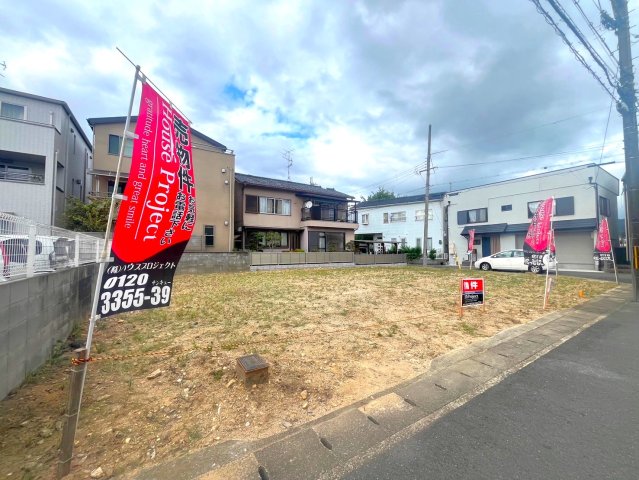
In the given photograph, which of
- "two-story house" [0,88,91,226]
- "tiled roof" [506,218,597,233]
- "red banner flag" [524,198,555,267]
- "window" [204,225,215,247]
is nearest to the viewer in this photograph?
"red banner flag" [524,198,555,267]

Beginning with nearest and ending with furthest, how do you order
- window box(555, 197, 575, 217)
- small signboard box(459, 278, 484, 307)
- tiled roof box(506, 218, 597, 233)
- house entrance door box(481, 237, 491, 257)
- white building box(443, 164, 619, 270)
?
small signboard box(459, 278, 484, 307)
tiled roof box(506, 218, 597, 233)
white building box(443, 164, 619, 270)
window box(555, 197, 575, 217)
house entrance door box(481, 237, 491, 257)

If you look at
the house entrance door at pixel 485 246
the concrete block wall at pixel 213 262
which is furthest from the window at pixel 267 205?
the house entrance door at pixel 485 246

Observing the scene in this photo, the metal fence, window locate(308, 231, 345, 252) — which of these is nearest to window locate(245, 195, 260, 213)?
window locate(308, 231, 345, 252)

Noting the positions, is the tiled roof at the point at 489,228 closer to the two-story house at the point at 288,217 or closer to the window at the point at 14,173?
the two-story house at the point at 288,217

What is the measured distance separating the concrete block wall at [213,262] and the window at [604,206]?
22.4 meters

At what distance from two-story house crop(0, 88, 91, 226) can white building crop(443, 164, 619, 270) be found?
20.7 m

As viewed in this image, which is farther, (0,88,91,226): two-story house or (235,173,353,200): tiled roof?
(235,173,353,200): tiled roof

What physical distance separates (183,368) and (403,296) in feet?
21.2

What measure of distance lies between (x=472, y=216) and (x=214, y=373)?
2546 centimetres

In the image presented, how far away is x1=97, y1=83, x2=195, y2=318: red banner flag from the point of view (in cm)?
226

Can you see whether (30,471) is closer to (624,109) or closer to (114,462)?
(114,462)

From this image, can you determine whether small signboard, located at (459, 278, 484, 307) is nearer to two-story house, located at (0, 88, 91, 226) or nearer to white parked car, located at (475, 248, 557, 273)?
white parked car, located at (475, 248, 557, 273)

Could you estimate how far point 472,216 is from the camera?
79.8 ft

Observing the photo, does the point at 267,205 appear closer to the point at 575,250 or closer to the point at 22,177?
the point at 22,177
